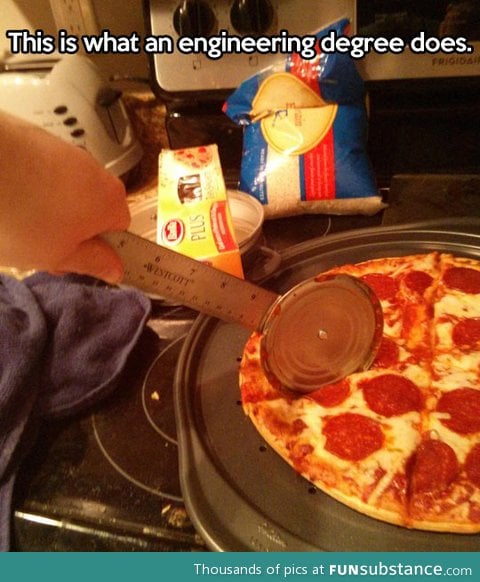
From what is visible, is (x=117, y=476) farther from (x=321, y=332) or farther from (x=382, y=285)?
(x=382, y=285)

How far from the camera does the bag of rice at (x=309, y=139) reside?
91 centimetres

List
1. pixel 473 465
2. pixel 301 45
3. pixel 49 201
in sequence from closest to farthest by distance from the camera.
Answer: pixel 49 201, pixel 473 465, pixel 301 45

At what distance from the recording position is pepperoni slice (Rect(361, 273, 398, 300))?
0.78m

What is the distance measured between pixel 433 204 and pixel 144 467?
A: 68cm

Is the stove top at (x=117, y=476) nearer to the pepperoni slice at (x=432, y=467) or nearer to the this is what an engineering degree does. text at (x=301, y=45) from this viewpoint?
the pepperoni slice at (x=432, y=467)

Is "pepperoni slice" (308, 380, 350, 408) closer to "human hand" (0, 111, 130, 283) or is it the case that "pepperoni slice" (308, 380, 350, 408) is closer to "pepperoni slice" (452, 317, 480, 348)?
"pepperoni slice" (452, 317, 480, 348)

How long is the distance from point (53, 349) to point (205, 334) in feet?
0.71

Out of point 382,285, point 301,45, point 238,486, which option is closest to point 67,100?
point 301,45

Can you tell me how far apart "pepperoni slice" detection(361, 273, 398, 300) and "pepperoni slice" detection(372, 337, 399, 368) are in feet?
0.30

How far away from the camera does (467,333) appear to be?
2.31 ft

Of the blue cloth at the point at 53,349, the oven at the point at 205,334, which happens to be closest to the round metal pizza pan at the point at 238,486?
the oven at the point at 205,334

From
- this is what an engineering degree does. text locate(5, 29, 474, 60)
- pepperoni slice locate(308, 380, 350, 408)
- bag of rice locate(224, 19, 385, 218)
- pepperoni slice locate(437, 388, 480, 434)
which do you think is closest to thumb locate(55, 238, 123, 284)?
pepperoni slice locate(308, 380, 350, 408)

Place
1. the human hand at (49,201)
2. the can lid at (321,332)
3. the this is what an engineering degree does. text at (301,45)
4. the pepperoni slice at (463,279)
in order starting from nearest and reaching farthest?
the human hand at (49,201) → the can lid at (321,332) → the pepperoni slice at (463,279) → the this is what an engineering degree does. text at (301,45)
